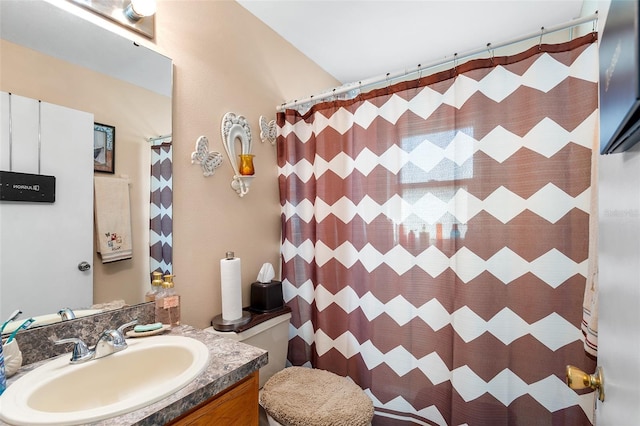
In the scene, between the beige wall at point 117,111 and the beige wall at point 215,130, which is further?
the beige wall at point 215,130

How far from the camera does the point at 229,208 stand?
1.62m

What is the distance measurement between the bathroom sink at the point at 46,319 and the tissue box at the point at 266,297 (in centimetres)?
73

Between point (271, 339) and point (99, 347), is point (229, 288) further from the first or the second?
point (99, 347)

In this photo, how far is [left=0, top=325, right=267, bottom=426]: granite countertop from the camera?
68 cm

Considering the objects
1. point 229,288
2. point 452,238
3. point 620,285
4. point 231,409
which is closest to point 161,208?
point 229,288

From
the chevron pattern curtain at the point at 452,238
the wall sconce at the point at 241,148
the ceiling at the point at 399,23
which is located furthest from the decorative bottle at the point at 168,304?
the ceiling at the point at 399,23

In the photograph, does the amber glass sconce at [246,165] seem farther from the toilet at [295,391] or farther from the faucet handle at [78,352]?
the faucet handle at [78,352]

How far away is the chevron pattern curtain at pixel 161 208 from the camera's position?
4.19 feet

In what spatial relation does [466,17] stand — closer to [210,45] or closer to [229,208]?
[210,45]

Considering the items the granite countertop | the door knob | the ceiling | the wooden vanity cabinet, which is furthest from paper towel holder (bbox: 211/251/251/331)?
the ceiling

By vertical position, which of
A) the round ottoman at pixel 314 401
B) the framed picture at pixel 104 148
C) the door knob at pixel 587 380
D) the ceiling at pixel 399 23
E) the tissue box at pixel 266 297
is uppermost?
the ceiling at pixel 399 23

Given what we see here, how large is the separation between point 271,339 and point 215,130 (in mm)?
1139

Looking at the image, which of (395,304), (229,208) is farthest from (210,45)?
(395,304)

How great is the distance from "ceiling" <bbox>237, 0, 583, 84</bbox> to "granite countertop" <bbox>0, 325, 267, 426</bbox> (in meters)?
1.53
